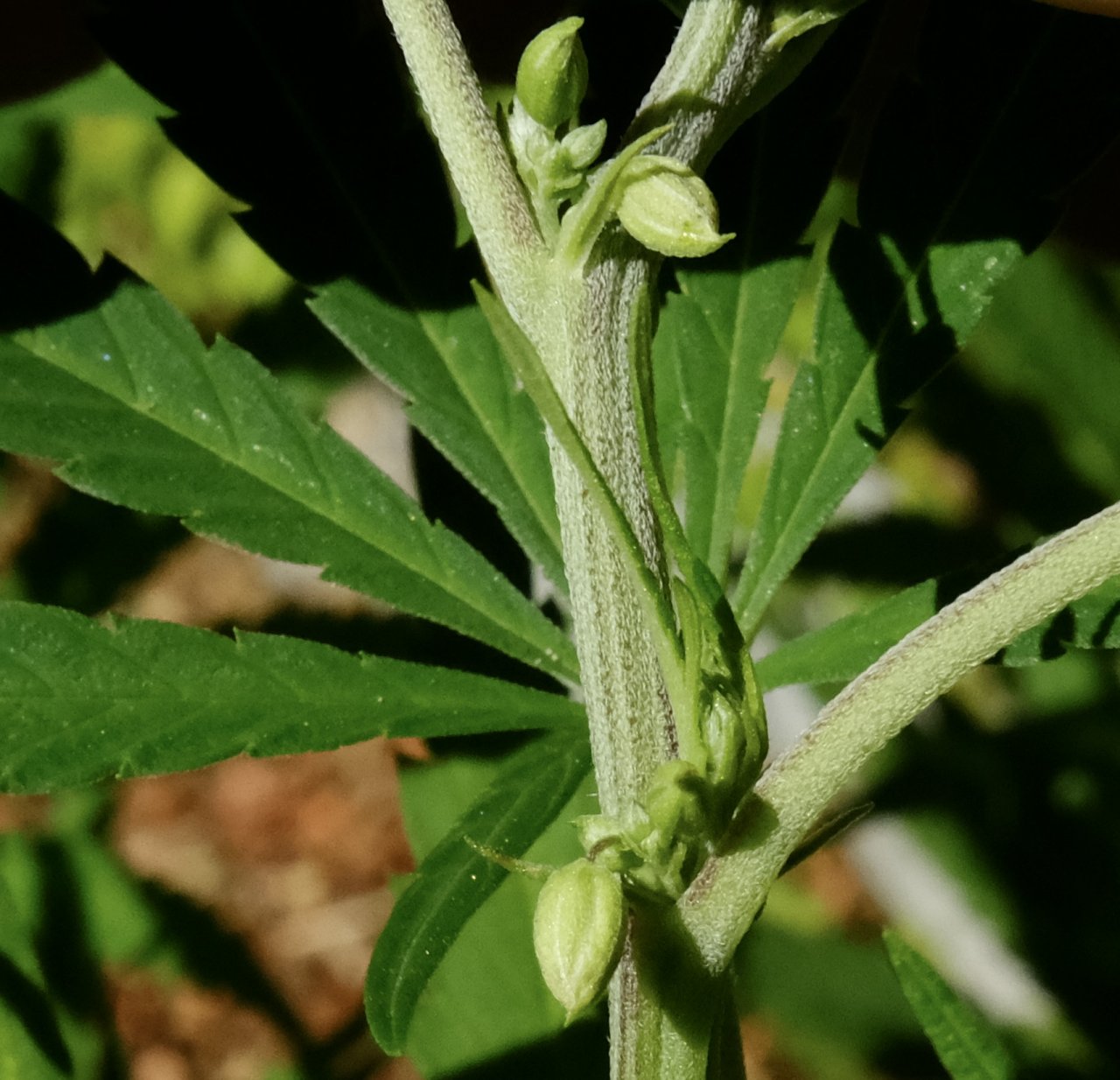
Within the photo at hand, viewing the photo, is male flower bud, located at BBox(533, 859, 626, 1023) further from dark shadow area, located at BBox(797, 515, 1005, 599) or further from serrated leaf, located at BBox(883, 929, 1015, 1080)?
dark shadow area, located at BBox(797, 515, 1005, 599)

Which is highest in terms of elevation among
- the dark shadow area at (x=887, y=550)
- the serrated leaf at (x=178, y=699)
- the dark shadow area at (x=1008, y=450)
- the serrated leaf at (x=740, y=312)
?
the serrated leaf at (x=740, y=312)

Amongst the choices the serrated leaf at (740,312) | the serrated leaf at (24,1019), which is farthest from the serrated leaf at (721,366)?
the serrated leaf at (24,1019)

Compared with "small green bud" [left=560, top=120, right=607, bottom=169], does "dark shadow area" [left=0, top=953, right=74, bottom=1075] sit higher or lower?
lower

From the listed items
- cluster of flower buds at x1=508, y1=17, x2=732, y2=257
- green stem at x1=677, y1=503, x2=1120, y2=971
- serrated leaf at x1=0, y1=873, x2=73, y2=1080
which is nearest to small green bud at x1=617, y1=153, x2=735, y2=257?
cluster of flower buds at x1=508, y1=17, x2=732, y2=257

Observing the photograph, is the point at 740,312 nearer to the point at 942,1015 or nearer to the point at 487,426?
the point at 487,426

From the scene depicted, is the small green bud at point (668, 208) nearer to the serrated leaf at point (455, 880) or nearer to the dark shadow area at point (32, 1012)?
the serrated leaf at point (455, 880)

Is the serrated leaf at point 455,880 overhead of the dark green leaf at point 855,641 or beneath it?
beneath

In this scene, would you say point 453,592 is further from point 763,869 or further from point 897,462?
point 897,462
